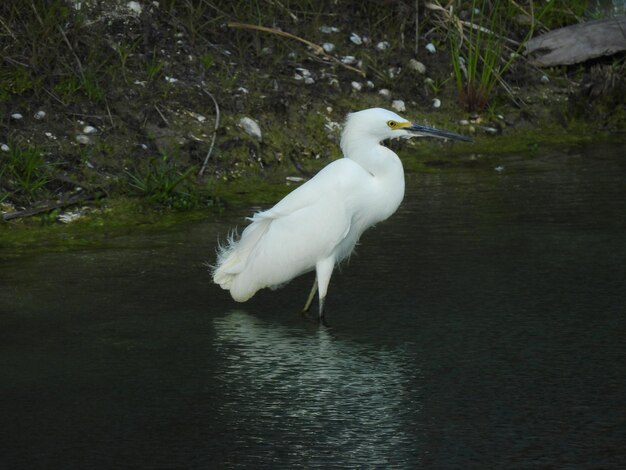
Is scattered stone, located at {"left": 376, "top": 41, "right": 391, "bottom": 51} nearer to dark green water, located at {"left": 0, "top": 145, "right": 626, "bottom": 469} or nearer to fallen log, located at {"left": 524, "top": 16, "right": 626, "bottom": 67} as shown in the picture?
fallen log, located at {"left": 524, "top": 16, "right": 626, "bottom": 67}

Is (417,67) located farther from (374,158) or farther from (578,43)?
(374,158)

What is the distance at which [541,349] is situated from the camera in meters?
4.54

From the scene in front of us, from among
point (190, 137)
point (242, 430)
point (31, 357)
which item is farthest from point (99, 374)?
point (190, 137)

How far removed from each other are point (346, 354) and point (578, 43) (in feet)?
21.0

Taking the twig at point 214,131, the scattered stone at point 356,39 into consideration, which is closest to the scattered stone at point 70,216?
the twig at point 214,131

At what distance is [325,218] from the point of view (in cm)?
518

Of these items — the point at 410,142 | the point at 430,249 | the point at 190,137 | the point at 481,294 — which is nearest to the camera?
the point at 481,294

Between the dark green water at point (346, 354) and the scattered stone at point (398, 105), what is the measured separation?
2.34 meters

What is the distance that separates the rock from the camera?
8.47 meters

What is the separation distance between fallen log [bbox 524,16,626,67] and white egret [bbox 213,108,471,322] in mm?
5104

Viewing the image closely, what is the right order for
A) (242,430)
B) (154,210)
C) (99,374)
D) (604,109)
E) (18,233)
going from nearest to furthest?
1. (242,430)
2. (99,374)
3. (18,233)
4. (154,210)
5. (604,109)

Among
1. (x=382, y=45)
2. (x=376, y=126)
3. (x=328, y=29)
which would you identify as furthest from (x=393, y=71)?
(x=376, y=126)

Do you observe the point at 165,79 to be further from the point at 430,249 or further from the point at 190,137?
the point at 430,249

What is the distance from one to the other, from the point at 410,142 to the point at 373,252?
3.05 meters
